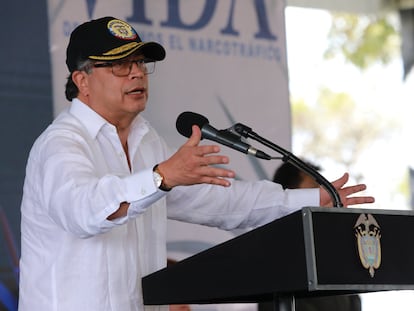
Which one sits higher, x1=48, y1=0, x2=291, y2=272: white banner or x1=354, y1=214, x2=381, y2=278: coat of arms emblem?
x1=48, y1=0, x2=291, y2=272: white banner

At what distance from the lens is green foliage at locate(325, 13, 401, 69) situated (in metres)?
12.3

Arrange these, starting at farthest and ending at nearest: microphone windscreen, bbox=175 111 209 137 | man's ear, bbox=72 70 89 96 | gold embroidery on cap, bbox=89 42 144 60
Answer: man's ear, bbox=72 70 89 96 → gold embroidery on cap, bbox=89 42 144 60 → microphone windscreen, bbox=175 111 209 137

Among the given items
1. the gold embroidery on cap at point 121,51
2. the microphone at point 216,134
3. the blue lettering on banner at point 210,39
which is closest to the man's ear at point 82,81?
the gold embroidery on cap at point 121,51

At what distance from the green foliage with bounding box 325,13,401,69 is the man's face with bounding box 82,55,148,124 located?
31.8ft

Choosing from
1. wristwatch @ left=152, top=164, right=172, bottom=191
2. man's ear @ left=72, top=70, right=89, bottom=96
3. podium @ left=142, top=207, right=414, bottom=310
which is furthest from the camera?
man's ear @ left=72, top=70, right=89, bottom=96

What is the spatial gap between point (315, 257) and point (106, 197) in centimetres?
60

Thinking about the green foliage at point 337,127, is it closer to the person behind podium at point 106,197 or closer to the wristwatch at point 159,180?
the person behind podium at point 106,197

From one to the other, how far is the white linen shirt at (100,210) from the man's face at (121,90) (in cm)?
5

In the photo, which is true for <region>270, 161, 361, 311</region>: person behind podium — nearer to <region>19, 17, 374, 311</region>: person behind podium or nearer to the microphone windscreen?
<region>19, 17, 374, 311</region>: person behind podium

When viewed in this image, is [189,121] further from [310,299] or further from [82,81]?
[310,299]

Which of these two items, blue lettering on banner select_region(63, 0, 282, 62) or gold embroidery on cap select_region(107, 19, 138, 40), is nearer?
gold embroidery on cap select_region(107, 19, 138, 40)

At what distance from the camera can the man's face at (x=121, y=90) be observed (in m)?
2.85

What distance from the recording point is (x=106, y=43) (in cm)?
282

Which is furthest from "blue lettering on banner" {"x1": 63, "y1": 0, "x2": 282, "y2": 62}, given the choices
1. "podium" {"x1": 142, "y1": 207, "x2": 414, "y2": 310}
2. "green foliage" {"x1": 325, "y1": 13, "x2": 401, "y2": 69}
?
"green foliage" {"x1": 325, "y1": 13, "x2": 401, "y2": 69}
